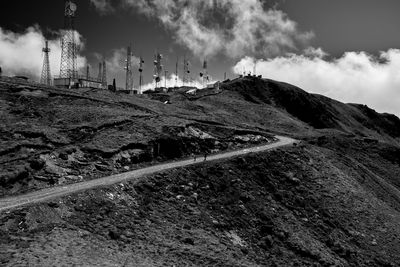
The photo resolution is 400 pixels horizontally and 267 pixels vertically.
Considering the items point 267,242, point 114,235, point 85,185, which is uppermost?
point 85,185

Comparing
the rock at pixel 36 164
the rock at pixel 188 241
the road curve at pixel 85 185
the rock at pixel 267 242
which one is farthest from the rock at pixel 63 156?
the rock at pixel 267 242

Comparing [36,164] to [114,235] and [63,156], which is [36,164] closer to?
[63,156]

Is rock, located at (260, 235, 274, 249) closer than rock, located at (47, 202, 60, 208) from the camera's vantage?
No

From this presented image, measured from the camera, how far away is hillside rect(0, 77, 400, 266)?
2530 centimetres

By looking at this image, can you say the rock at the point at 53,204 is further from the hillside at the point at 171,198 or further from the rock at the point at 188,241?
the rock at the point at 188,241

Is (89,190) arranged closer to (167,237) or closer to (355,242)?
(167,237)

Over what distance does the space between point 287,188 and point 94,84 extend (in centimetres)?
6802

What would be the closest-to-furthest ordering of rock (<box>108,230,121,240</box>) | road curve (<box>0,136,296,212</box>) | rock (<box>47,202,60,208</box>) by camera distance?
rock (<box>108,230,121,240</box>) → rock (<box>47,202,60,208</box>) → road curve (<box>0,136,296,212</box>)

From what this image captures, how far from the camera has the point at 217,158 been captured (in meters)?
45.3

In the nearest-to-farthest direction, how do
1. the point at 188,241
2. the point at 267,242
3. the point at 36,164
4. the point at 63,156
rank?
the point at 188,241, the point at 267,242, the point at 36,164, the point at 63,156

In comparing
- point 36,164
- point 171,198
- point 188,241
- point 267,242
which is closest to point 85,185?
point 36,164

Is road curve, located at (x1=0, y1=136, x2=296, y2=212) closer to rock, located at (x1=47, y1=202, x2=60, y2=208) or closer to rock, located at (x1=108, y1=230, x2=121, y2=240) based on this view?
rock, located at (x1=47, y1=202, x2=60, y2=208)

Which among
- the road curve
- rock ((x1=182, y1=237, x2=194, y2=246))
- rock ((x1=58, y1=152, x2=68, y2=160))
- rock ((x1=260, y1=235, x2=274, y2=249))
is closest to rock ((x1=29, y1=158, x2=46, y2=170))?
rock ((x1=58, y1=152, x2=68, y2=160))

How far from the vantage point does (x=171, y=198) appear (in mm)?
34031
